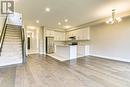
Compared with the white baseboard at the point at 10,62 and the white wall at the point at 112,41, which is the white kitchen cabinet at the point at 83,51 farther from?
the white baseboard at the point at 10,62

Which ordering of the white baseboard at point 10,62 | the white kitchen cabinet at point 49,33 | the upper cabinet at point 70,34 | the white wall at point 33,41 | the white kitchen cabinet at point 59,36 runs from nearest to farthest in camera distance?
the white baseboard at point 10,62 < the upper cabinet at point 70,34 < the white kitchen cabinet at point 49,33 < the white wall at point 33,41 < the white kitchen cabinet at point 59,36

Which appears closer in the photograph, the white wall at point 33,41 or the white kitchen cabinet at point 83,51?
the white kitchen cabinet at point 83,51

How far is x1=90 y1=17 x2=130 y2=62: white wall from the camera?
565 cm

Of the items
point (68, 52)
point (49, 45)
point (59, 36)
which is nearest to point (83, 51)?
point (68, 52)

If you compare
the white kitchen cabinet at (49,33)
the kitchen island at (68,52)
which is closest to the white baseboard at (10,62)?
the kitchen island at (68,52)

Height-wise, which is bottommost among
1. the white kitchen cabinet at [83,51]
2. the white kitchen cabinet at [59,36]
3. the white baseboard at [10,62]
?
the white baseboard at [10,62]

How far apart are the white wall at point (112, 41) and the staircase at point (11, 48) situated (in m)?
5.63

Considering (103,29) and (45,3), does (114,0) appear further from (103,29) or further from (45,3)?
(103,29)

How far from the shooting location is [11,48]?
17.7ft

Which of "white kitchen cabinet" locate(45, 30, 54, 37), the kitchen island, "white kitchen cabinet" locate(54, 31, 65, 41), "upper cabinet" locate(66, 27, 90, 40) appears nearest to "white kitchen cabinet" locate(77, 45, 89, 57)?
"upper cabinet" locate(66, 27, 90, 40)

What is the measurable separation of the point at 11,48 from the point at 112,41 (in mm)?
6307

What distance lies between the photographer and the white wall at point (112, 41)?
5.65 m

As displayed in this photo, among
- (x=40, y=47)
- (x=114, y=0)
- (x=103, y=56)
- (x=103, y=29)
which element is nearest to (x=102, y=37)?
(x=103, y=29)

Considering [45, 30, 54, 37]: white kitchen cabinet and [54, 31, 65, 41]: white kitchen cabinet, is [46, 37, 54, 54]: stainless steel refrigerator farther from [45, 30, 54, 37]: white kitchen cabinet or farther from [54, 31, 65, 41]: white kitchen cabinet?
[54, 31, 65, 41]: white kitchen cabinet
